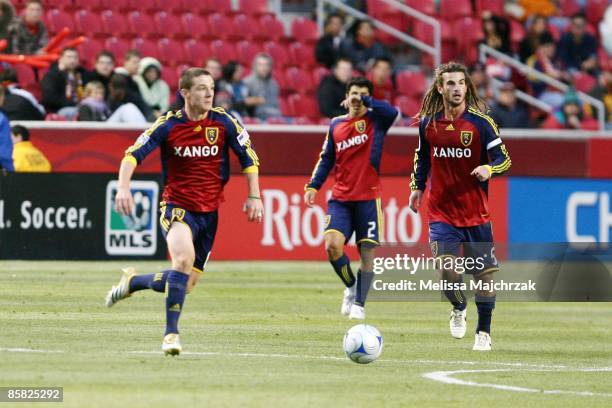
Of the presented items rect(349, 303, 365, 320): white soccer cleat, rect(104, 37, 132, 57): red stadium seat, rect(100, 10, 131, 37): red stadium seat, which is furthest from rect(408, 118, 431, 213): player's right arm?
rect(100, 10, 131, 37): red stadium seat

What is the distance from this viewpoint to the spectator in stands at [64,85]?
2152 centimetres

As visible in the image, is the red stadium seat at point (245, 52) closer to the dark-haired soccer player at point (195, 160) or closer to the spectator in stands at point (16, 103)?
the spectator in stands at point (16, 103)

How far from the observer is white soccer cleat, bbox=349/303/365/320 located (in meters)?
14.1

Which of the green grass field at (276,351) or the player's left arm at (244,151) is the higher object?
the player's left arm at (244,151)

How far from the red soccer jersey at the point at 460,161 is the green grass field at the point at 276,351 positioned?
3.45 ft

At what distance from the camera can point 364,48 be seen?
25.4 meters

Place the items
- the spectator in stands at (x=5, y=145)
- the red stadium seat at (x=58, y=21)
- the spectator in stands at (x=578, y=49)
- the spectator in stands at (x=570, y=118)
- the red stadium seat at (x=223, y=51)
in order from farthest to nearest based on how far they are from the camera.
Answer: the spectator in stands at (x=578, y=49) < the red stadium seat at (x=223, y=51) < the spectator in stands at (x=570, y=118) < the red stadium seat at (x=58, y=21) < the spectator in stands at (x=5, y=145)

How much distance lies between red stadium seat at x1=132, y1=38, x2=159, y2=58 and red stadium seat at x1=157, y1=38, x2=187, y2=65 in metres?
0.08

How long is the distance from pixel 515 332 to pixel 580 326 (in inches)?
39.3

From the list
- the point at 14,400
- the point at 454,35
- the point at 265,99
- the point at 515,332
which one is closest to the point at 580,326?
the point at 515,332

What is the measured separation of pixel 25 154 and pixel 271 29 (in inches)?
262

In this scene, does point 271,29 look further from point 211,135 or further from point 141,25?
point 211,135

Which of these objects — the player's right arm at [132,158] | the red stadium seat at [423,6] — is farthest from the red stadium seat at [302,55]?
the player's right arm at [132,158]

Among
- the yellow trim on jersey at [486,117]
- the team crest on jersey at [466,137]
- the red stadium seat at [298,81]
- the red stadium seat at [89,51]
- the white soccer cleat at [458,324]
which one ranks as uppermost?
the red stadium seat at [89,51]
